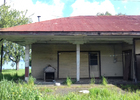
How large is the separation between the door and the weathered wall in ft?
1.10

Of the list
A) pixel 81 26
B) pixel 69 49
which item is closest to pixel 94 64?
pixel 69 49

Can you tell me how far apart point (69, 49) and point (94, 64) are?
2266mm

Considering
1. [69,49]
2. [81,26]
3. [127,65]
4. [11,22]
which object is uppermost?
[11,22]

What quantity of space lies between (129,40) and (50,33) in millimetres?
4905

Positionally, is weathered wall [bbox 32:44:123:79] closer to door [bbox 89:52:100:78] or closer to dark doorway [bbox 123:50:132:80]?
door [bbox 89:52:100:78]

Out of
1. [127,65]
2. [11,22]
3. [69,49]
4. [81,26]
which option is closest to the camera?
[81,26]

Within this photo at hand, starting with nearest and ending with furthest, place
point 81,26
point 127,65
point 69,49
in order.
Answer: point 81,26, point 127,65, point 69,49

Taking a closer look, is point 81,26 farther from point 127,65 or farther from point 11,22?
point 11,22

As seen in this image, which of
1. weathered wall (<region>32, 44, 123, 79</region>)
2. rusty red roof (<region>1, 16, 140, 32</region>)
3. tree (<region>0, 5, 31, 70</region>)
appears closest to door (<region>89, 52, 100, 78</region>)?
weathered wall (<region>32, 44, 123, 79</region>)

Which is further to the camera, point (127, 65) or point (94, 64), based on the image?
point (94, 64)

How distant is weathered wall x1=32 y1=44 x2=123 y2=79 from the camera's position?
11.6 metres

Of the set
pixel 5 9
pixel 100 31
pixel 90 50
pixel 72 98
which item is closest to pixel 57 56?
pixel 90 50

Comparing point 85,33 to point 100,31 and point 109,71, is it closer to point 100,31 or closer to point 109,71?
point 100,31

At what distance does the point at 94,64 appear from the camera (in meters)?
12.0
